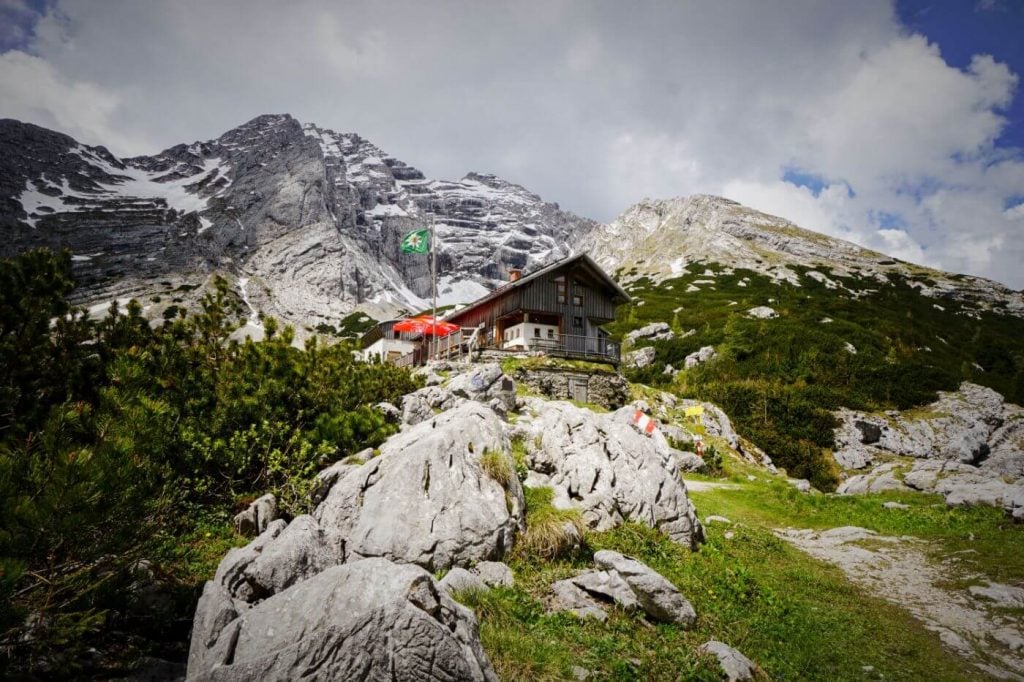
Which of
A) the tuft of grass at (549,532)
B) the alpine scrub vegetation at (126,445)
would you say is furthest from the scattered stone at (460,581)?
the alpine scrub vegetation at (126,445)

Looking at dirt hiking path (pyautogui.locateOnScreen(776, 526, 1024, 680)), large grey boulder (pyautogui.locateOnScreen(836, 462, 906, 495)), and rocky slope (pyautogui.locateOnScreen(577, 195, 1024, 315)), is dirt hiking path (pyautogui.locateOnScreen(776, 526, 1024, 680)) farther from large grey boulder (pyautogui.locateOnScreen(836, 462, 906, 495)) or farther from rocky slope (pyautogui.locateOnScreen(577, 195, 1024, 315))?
rocky slope (pyautogui.locateOnScreen(577, 195, 1024, 315))

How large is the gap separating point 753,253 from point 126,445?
127 metres

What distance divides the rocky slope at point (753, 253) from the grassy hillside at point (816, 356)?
37.7 feet

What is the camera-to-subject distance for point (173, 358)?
31.8 feet

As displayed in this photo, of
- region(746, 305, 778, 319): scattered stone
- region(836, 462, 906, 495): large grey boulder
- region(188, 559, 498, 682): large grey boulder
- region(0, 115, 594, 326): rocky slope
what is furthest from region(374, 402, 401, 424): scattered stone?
region(0, 115, 594, 326): rocky slope

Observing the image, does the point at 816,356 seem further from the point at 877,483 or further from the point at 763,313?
the point at 877,483

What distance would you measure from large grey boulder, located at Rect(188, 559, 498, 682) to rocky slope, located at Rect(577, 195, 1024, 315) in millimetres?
99005

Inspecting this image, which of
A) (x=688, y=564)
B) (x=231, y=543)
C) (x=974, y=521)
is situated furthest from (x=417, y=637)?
(x=974, y=521)

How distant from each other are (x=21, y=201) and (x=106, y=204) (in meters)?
21.2

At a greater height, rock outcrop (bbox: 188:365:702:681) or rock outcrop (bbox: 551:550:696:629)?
rock outcrop (bbox: 188:365:702:681)

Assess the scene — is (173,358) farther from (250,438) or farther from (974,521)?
(974,521)

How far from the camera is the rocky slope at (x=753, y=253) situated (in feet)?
298

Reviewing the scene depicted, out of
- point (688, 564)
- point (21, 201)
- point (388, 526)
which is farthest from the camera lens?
point (21, 201)

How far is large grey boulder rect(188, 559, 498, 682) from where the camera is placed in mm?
4195
